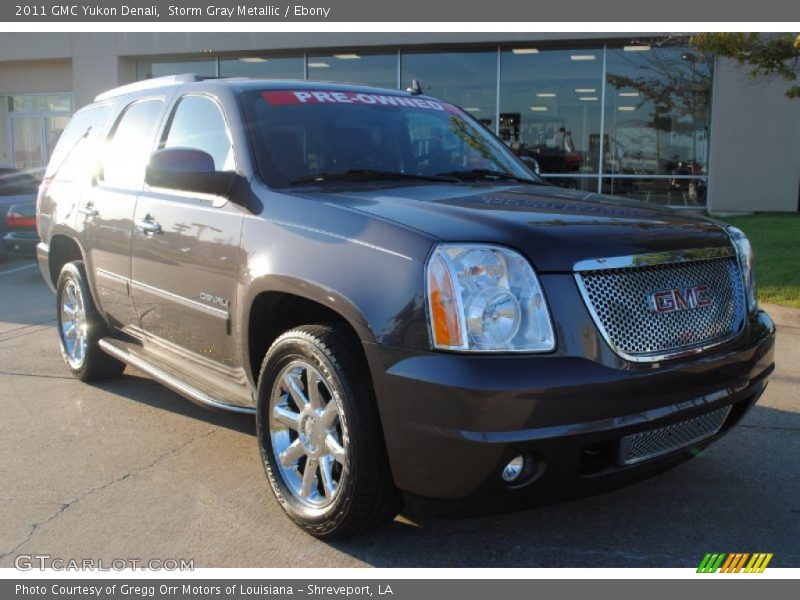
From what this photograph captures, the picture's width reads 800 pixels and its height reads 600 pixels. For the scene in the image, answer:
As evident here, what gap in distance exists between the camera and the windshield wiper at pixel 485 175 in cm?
406

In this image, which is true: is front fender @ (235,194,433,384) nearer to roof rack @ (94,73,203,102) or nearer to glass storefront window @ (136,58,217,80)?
roof rack @ (94,73,203,102)

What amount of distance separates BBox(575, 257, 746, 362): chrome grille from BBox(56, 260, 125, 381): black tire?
3661 mm

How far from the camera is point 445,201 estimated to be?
3.17m

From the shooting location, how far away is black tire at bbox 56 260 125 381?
16.9ft

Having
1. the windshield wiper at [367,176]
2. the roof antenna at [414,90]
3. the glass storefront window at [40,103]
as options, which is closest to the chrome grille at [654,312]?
the windshield wiper at [367,176]

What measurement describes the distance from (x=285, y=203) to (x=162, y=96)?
173 centimetres

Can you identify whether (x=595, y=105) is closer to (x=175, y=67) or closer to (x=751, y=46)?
(x=751, y=46)

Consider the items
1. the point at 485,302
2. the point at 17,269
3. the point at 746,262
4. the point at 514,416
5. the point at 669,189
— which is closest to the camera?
the point at 514,416

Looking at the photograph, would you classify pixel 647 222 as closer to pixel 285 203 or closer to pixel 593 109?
pixel 285 203

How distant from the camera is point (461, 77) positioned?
18.9 meters

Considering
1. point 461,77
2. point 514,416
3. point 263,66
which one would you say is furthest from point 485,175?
point 263,66

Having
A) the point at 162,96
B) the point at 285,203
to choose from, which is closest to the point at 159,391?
the point at 162,96

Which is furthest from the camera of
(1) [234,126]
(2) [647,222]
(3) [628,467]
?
(1) [234,126]

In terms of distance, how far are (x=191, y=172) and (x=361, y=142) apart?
92 cm
